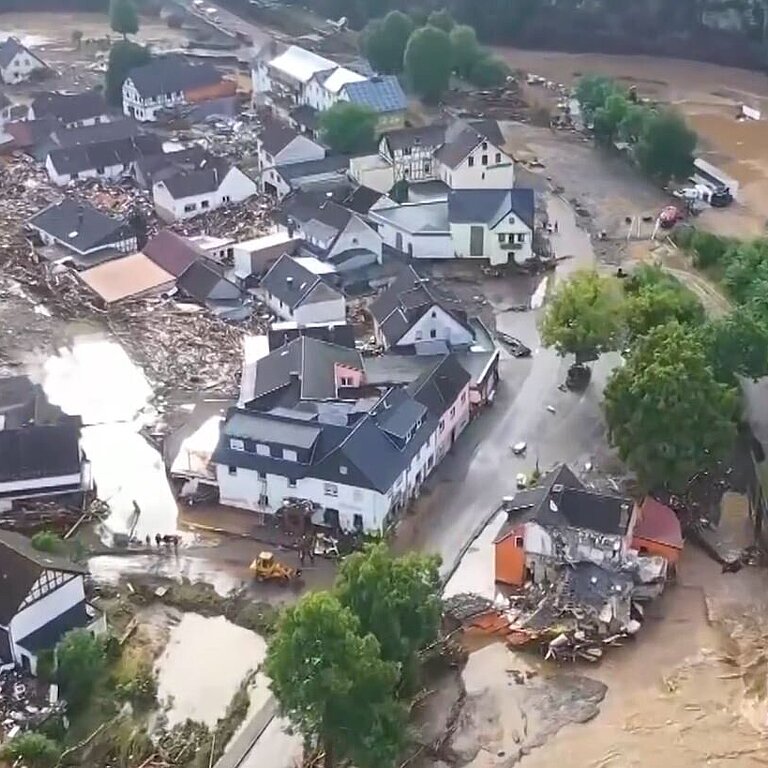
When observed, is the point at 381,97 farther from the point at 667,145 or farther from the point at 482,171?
the point at 667,145

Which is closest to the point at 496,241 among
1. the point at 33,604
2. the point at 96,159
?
the point at 96,159

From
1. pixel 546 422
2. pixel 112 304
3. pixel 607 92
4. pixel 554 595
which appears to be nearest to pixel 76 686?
pixel 554 595

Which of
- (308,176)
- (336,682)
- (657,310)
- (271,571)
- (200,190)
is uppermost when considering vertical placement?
(657,310)

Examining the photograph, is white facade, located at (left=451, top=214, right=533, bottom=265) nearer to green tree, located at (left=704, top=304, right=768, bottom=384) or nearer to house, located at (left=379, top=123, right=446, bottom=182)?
house, located at (left=379, top=123, right=446, bottom=182)

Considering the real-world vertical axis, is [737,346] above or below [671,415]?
above

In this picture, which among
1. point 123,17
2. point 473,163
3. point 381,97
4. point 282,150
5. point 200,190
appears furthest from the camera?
point 123,17

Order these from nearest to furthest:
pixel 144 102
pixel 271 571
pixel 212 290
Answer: pixel 271 571 < pixel 212 290 < pixel 144 102

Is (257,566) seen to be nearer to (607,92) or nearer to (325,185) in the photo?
(325,185)
